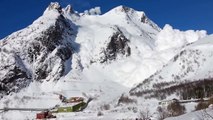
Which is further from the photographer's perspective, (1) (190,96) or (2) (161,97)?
(2) (161,97)

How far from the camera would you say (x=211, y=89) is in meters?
170

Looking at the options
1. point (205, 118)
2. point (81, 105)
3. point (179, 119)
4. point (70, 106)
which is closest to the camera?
point (205, 118)

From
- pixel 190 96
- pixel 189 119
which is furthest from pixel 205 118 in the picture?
pixel 190 96

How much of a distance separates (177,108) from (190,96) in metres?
59.8

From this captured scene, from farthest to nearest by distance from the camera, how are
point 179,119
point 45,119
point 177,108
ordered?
point 45,119 → point 177,108 → point 179,119

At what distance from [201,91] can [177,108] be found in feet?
208

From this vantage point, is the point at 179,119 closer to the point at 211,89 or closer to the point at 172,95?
the point at 211,89

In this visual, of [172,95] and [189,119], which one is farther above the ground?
[172,95]

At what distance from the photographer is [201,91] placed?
165250 millimetres

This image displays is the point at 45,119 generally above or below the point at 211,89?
below

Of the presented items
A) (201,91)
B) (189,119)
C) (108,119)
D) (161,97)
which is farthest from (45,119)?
(189,119)

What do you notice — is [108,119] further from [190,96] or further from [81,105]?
[81,105]

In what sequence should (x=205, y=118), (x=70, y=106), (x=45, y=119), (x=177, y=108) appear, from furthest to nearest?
1. (x=70, y=106)
2. (x=45, y=119)
3. (x=177, y=108)
4. (x=205, y=118)

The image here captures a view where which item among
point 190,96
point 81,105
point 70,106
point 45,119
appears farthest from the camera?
point 81,105
